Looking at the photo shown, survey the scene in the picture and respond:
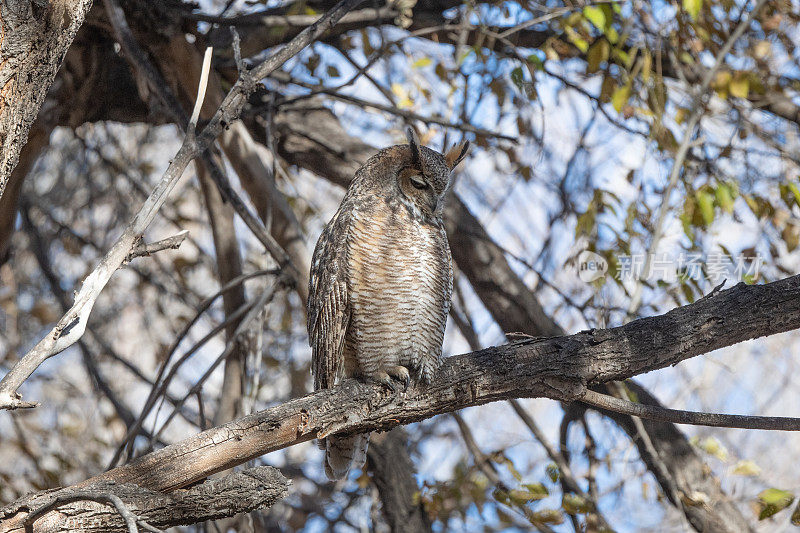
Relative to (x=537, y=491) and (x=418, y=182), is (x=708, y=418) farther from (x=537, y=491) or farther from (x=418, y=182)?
(x=418, y=182)

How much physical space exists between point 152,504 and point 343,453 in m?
1.00

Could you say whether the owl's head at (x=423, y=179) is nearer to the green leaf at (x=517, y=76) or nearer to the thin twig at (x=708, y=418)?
the green leaf at (x=517, y=76)

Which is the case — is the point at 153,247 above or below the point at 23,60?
below

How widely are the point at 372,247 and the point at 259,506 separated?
957 millimetres

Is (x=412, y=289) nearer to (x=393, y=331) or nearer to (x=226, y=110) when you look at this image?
(x=393, y=331)

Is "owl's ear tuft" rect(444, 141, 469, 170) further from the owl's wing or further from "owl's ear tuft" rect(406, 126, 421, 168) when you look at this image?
the owl's wing

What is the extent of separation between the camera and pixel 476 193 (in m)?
6.22

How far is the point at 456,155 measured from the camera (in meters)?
2.99

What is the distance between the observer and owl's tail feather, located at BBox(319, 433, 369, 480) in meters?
2.72

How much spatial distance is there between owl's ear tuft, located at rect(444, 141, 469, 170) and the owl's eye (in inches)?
8.9

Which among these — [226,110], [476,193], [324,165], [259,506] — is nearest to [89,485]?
[259,506]

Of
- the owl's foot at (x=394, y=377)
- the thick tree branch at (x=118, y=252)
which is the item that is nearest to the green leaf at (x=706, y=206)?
the owl's foot at (x=394, y=377)

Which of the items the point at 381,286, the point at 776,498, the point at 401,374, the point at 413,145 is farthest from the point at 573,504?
the point at 413,145

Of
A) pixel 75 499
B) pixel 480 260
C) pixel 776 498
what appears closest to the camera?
pixel 75 499
